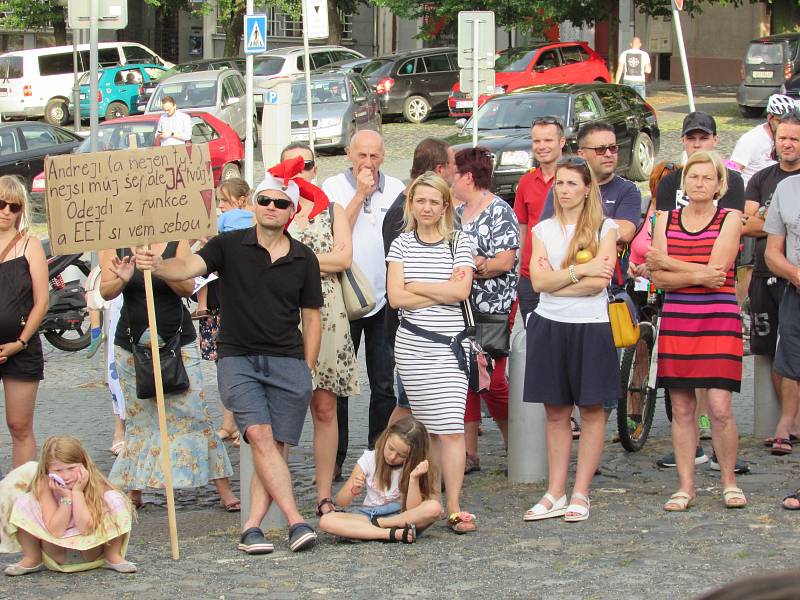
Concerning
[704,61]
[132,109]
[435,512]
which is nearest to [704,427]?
[435,512]

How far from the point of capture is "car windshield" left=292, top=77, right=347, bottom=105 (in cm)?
2864

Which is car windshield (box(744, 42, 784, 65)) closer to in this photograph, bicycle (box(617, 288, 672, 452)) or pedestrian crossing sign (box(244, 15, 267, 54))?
pedestrian crossing sign (box(244, 15, 267, 54))

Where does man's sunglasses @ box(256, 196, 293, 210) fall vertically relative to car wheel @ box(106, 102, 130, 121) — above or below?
below

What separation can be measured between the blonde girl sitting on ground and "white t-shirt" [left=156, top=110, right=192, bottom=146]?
1779 centimetres

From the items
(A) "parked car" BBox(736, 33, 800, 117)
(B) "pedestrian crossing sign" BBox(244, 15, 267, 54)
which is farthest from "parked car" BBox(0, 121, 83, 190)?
(A) "parked car" BBox(736, 33, 800, 117)

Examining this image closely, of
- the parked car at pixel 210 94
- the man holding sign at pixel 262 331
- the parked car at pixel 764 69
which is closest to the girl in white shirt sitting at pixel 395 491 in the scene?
the man holding sign at pixel 262 331

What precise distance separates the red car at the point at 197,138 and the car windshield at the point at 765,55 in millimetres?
12466

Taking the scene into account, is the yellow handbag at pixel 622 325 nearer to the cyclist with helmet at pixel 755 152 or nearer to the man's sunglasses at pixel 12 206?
the cyclist with helmet at pixel 755 152

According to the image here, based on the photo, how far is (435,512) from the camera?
620 centimetres

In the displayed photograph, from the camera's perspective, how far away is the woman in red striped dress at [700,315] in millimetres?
6578

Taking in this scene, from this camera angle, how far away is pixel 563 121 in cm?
2097

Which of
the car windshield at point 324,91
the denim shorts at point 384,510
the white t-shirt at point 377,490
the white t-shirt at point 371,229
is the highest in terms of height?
the car windshield at point 324,91

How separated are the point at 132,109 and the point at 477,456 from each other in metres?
32.8

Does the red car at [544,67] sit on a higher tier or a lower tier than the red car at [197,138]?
higher
